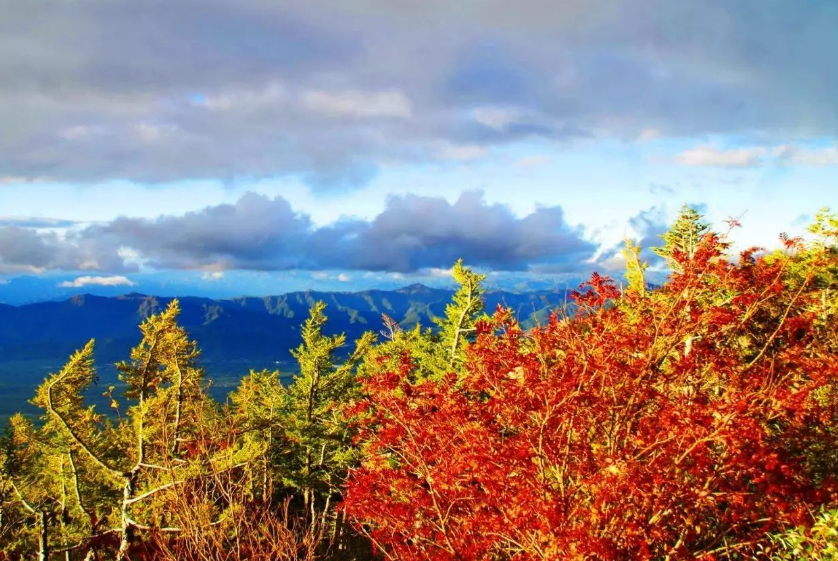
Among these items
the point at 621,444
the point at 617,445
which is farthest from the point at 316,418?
the point at 617,445

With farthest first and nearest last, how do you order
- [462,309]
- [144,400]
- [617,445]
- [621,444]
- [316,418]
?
[316,418], [462,309], [144,400], [621,444], [617,445]

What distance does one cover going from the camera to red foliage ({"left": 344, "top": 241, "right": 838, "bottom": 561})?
809cm

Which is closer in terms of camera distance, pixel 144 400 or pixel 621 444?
pixel 621 444

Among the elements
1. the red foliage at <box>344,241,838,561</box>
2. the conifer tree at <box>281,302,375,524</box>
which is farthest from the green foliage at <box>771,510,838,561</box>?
the conifer tree at <box>281,302,375,524</box>

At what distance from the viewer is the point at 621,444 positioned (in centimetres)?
1008

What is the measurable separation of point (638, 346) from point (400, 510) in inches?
267

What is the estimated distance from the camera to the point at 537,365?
Answer: 34.4 feet

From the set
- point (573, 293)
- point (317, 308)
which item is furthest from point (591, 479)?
point (317, 308)

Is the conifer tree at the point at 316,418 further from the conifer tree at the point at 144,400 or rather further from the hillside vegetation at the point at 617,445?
the hillside vegetation at the point at 617,445

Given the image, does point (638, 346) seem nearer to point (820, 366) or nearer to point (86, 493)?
point (820, 366)

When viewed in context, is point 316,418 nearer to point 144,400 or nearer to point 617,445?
point 144,400

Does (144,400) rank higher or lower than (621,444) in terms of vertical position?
lower

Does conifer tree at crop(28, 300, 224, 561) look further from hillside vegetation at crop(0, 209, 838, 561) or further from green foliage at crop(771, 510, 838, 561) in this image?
green foliage at crop(771, 510, 838, 561)

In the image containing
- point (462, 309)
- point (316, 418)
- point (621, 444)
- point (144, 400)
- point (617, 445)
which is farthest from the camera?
point (316, 418)
